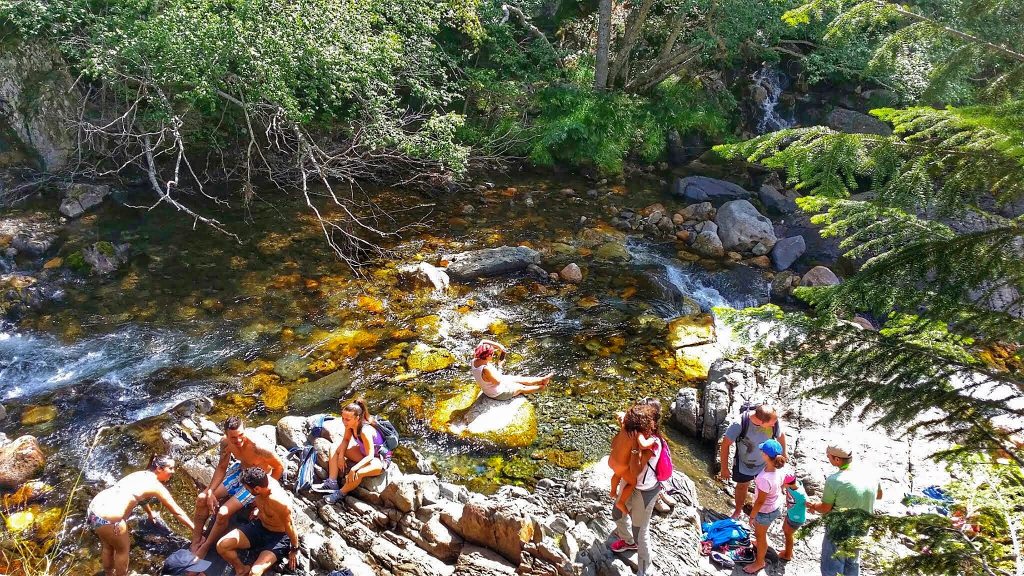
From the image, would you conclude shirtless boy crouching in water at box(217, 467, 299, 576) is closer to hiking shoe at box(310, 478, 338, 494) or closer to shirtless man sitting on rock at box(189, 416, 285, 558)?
shirtless man sitting on rock at box(189, 416, 285, 558)

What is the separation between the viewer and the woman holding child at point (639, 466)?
513 cm

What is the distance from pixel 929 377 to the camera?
370cm

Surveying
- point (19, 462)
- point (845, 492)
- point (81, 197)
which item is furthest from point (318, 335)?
point (845, 492)

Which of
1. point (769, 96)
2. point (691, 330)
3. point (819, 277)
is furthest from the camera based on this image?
point (769, 96)

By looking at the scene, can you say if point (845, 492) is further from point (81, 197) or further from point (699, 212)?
point (81, 197)

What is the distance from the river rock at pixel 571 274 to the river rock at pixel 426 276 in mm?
2232

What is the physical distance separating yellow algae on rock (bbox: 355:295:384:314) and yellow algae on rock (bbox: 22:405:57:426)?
A: 450 centimetres

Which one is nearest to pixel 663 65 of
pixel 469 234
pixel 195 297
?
pixel 469 234

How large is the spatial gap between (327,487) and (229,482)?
0.96m

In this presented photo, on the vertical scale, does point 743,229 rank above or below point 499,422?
above

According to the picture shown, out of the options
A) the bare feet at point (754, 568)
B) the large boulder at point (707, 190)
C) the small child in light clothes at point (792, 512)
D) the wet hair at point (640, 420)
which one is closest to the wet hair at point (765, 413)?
the small child in light clothes at point (792, 512)

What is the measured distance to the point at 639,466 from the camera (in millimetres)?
5191

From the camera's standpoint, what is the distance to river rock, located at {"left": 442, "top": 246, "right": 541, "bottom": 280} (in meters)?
11.6

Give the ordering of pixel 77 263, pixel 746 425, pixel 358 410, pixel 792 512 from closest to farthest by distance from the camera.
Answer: pixel 792 512, pixel 746 425, pixel 358 410, pixel 77 263
